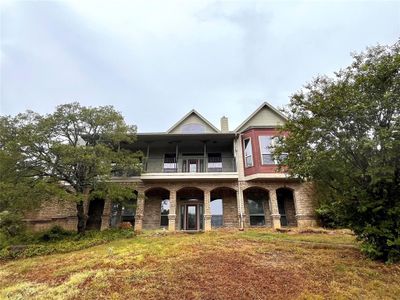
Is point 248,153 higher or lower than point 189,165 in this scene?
higher

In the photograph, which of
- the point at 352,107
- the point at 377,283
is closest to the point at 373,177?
the point at 352,107

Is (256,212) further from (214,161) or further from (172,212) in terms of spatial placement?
(172,212)

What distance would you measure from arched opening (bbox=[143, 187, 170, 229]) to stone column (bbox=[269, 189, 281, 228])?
279 inches

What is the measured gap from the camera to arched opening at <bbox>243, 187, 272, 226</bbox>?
17050 mm

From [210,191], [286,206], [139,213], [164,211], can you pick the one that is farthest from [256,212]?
[139,213]

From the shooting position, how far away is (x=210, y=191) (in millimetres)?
17109

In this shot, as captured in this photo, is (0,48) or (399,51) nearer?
(399,51)

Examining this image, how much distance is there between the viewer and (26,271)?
8.31m

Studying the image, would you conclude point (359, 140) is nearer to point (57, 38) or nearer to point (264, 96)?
point (264, 96)

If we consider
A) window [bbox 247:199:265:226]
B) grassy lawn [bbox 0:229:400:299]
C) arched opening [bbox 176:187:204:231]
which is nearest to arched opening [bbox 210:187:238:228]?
arched opening [bbox 176:187:204:231]

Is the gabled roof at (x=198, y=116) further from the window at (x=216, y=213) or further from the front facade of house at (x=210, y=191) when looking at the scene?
the window at (x=216, y=213)

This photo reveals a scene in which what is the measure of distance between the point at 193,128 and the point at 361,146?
46.2 feet

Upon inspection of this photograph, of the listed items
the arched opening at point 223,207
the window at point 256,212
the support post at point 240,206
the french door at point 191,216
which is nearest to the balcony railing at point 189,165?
the arched opening at point 223,207

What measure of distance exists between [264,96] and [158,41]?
29.7 ft
